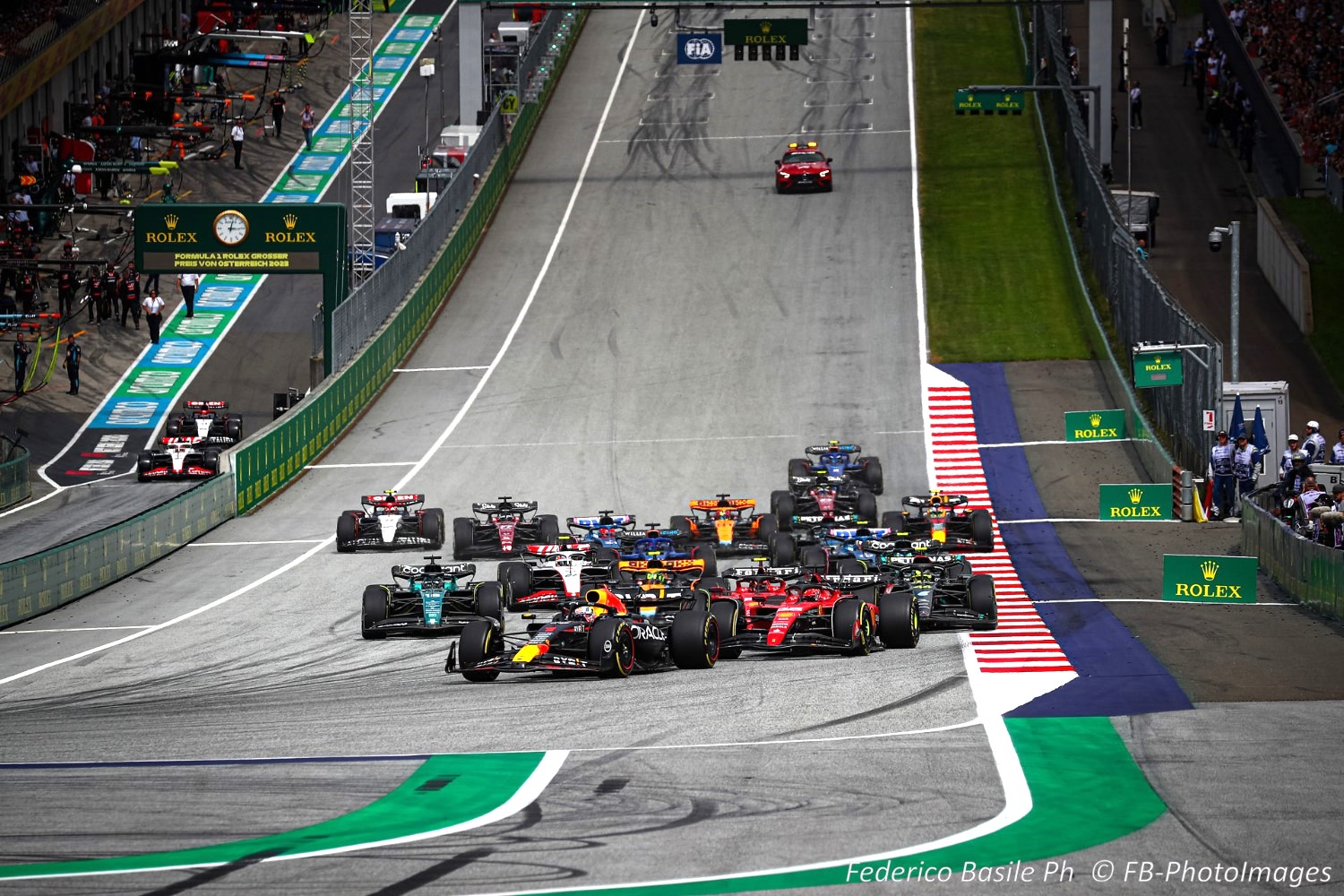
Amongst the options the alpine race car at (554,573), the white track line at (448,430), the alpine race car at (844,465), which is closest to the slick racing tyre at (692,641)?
the alpine race car at (554,573)

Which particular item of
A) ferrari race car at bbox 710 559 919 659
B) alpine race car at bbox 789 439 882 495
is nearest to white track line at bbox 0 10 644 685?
ferrari race car at bbox 710 559 919 659

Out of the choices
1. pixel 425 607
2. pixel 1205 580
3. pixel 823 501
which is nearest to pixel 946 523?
pixel 823 501

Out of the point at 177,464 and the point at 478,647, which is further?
the point at 177,464

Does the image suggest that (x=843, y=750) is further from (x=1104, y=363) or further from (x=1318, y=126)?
(x=1318, y=126)

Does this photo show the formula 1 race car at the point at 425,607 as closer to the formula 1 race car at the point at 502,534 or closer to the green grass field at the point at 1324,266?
the formula 1 race car at the point at 502,534

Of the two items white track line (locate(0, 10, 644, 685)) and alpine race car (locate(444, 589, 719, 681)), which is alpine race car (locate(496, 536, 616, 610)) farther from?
white track line (locate(0, 10, 644, 685))

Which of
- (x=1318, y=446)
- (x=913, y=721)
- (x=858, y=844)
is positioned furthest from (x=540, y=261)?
(x=858, y=844)

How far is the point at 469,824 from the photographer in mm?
14984

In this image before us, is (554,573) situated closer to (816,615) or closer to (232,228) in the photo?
(816,615)

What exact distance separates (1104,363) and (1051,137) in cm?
2160

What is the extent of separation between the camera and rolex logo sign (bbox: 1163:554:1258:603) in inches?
1028

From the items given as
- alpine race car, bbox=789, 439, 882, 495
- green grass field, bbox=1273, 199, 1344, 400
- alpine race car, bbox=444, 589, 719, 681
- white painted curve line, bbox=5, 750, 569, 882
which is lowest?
white painted curve line, bbox=5, 750, 569, 882

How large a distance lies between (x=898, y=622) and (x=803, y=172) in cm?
4320

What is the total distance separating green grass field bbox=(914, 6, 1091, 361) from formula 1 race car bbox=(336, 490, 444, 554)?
2086 cm
